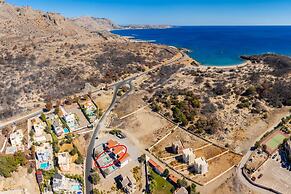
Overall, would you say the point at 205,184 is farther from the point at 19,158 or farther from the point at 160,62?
the point at 160,62

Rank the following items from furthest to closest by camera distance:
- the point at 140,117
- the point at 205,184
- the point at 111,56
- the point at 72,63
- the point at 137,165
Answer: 1. the point at 111,56
2. the point at 72,63
3. the point at 140,117
4. the point at 137,165
5. the point at 205,184

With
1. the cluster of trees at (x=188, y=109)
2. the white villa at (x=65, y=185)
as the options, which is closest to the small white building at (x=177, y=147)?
the cluster of trees at (x=188, y=109)

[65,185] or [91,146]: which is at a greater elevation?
[91,146]

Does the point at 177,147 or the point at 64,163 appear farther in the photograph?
the point at 177,147

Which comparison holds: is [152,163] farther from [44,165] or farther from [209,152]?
[44,165]

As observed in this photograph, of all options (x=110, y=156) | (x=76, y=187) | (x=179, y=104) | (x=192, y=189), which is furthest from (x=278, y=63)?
(x=76, y=187)

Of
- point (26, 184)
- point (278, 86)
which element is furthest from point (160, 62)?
point (26, 184)
